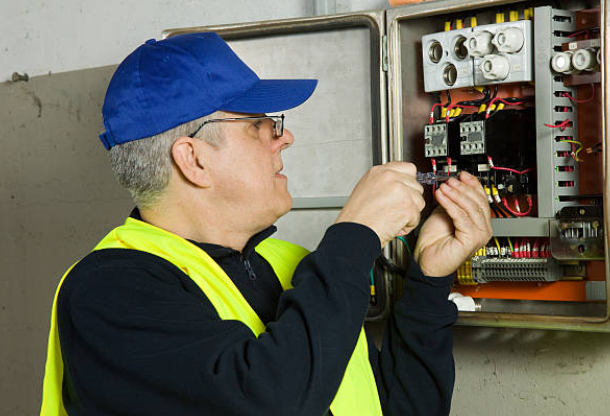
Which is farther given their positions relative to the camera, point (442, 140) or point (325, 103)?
point (325, 103)

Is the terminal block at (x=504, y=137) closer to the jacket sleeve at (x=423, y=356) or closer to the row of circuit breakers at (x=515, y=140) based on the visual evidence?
the row of circuit breakers at (x=515, y=140)

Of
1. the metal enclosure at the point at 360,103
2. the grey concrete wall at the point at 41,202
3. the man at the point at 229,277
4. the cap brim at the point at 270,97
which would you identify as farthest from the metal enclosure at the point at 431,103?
the grey concrete wall at the point at 41,202

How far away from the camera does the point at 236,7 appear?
2.18 m

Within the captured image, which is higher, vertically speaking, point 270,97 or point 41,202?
A: point 270,97

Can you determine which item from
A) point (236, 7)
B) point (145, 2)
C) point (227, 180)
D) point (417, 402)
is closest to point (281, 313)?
point (227, 180)

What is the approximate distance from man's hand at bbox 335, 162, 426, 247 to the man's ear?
248mm

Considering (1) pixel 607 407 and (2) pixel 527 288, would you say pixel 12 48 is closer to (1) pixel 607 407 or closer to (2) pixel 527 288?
(2) pixel 527 288

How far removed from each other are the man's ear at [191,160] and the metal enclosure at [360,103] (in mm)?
604

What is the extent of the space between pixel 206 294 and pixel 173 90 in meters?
0.34

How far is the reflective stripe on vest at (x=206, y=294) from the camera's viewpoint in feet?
3.71

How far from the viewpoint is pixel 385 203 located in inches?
43.4

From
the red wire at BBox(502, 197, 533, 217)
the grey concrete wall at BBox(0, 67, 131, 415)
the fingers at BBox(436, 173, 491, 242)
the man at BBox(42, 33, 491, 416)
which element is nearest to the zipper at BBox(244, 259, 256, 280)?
the man at BBox(42, 33, 491, 416)

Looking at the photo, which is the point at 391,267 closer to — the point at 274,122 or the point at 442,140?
the point at 442,140

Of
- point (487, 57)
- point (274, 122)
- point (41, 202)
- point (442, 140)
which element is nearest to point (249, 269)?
point (274, 122)
